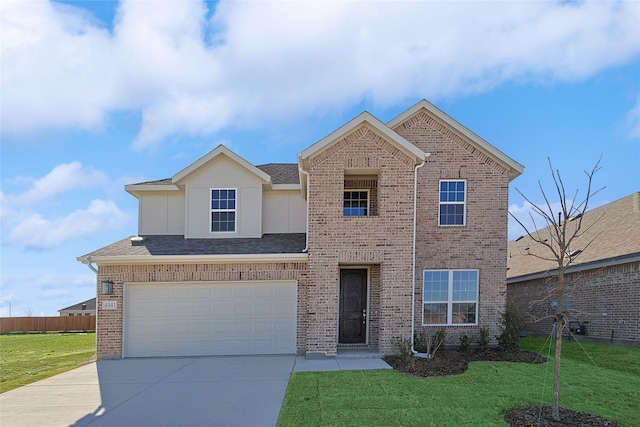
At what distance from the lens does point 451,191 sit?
39.5 feet

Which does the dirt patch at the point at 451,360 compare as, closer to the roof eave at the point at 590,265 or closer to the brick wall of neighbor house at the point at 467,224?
the brick wall of neighbor house at the point at 467,224

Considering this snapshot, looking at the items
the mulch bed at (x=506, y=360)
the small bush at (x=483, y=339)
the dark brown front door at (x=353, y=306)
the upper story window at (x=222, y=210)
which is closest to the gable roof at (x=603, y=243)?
the small bush at (x=483, y=339)

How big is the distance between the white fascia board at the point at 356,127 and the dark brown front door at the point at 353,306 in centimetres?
384

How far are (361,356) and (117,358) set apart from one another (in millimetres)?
6891

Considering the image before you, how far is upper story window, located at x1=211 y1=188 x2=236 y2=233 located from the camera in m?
12.7

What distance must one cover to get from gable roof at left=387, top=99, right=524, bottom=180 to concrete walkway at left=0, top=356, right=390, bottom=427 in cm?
716

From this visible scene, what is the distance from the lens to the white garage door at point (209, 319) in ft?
36.4

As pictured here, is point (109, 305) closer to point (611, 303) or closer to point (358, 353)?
point (358, 353)

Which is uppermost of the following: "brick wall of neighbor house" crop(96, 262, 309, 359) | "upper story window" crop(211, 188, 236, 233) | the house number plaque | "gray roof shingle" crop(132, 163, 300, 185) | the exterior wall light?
"gray roof shingle" crop(132, 163, 300, 185)

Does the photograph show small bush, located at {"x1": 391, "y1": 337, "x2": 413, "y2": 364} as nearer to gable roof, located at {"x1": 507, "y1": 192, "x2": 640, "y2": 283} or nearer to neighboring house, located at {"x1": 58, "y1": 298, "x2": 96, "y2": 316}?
gable roof, located at {"x1": 507, "y1": 192, "x2": 640, "y2": 283}

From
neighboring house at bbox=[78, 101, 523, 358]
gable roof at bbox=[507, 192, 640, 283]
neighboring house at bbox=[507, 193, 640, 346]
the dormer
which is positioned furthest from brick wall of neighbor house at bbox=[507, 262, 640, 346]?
the dormer

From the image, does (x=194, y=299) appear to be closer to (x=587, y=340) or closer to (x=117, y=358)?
(x=117, y=358)

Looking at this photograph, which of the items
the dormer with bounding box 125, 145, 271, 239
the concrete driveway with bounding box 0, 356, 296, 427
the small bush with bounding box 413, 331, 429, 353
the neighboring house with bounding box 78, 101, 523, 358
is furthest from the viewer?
the dormer with bounding box 125, 145, 271, 239

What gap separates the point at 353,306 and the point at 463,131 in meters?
6.42
